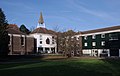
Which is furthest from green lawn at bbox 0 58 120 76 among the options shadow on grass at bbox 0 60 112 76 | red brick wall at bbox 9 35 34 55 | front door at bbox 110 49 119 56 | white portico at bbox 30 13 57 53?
white portico at bbox 30 13 57 53

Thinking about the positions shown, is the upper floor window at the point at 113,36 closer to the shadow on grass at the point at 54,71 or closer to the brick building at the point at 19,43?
the brick building at the point at 19,43

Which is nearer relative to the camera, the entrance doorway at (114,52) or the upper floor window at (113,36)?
the entrance doorway at (114,52)

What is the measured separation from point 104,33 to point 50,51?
22.9 meters

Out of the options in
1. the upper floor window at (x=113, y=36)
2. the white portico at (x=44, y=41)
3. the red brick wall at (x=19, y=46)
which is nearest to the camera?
the upper floor window at (x=113, y=36)

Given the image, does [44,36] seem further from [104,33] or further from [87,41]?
[104,33]

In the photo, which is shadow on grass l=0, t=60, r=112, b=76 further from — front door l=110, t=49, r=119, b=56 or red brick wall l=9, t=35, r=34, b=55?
red brick wall l=9, t=35, r=34, b=55

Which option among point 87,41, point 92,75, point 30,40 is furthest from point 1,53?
point 87,41

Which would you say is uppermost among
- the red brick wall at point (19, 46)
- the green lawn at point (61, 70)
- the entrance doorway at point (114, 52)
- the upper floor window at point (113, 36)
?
the upper floor window at point (113, 36)

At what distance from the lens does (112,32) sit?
69188 millimetres

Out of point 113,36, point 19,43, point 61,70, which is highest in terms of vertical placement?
point 113,36

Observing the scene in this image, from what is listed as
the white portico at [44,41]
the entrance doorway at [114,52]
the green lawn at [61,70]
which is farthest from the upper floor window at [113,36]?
the green lawn at [61,70]

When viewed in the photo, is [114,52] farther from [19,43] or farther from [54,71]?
[54,71]

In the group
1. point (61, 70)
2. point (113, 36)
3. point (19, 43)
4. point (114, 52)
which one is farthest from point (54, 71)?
point (19, 43)

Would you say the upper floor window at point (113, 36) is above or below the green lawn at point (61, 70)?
above
